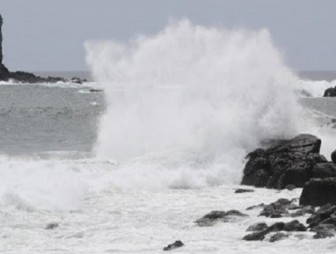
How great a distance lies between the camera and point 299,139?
81.2 feet

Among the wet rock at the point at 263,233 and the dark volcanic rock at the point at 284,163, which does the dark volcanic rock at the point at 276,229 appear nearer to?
the wet rock at the point at 263,233

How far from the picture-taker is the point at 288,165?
75.6ft

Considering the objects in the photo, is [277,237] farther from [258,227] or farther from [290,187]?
[290,187]

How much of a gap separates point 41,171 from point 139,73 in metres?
14.4

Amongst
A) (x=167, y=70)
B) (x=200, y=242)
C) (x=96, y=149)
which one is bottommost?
(x=200, y=242)

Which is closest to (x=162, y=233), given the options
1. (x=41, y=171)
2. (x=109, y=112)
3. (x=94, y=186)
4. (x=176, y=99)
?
(x=94, y=186)

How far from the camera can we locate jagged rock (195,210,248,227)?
17.2m

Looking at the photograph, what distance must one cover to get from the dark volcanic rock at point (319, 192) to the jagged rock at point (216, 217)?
6.54 ft

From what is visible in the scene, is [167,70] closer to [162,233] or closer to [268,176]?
[268,176]

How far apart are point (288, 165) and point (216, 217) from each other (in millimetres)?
6181

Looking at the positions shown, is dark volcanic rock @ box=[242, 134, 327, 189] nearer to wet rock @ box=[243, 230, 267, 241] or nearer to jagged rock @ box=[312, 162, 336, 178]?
jagged rock @ box=[312, 162, 336, 178]

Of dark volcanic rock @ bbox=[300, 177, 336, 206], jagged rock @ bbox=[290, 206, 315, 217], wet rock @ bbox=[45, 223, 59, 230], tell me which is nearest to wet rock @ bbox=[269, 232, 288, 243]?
jagged rock @ bbox=[290, 206, 315, 217]

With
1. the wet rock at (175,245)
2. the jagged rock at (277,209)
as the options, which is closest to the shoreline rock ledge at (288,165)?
the jagged rock at (277,209)

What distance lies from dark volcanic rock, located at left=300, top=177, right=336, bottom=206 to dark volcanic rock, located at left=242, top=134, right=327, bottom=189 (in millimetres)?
3626
